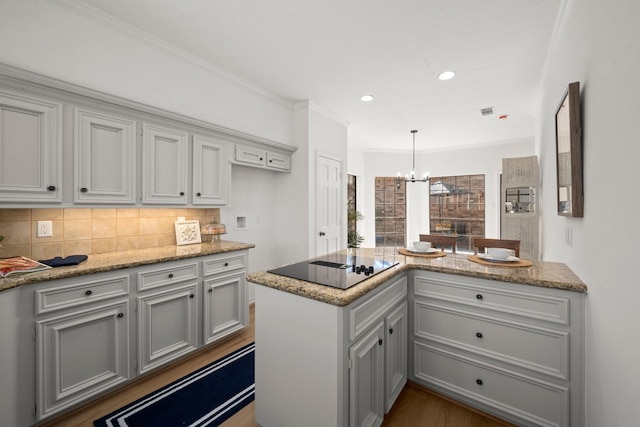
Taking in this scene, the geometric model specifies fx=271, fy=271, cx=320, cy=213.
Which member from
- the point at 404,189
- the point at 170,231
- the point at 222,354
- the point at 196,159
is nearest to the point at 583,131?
the point at 196,159

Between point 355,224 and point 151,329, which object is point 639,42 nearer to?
point 151,329

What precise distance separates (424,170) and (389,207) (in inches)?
49.3

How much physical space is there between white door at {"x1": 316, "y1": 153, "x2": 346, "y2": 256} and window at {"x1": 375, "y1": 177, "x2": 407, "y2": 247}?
275 centimetres

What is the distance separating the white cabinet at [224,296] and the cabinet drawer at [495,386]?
169cm

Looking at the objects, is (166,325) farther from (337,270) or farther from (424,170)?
(424,170)

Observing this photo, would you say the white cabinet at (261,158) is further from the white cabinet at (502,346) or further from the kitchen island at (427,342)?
the white cabinet at (502,346)

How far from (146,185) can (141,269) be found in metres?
0.69

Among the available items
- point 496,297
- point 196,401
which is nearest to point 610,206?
point 496,297

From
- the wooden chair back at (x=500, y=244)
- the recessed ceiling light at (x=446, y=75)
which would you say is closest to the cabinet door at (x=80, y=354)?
the wooden chair back at (x=500, y=244)

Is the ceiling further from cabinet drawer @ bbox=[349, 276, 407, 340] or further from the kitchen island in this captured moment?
cabinet drawer @ bbox=[349, 276, 407, 340]

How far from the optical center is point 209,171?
2.71 meters

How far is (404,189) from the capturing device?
6797 millimetres

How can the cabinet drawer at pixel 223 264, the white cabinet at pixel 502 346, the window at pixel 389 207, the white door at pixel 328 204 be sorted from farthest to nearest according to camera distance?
the window at pixel 389 207, the white door at pixel 328 204, the cabinet drawer at pixel 223 264, the white cabinet at pixel 502 346

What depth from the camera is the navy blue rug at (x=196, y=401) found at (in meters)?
1.71
